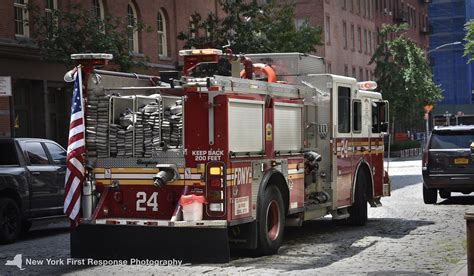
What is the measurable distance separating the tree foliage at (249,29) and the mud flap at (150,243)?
1792cm

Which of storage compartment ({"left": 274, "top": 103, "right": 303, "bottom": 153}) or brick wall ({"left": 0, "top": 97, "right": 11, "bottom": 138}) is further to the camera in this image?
brick wall ({"left": 0, "top": 97, "right": 11, "bottom": 138})

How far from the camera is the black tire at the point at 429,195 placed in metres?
19.3

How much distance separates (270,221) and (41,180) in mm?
4985

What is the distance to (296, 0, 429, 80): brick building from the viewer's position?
189 feet

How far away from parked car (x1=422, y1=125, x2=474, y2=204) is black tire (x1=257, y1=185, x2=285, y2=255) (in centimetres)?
837

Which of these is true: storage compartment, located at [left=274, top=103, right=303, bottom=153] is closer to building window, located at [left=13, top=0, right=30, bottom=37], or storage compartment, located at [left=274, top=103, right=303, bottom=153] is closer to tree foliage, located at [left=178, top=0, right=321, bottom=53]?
building window, located at [left=13, top=0, right=30, bottom=37]

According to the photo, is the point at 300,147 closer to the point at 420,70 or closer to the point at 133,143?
the point at 133,143

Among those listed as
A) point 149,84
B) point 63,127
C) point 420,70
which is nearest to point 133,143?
point 149,84

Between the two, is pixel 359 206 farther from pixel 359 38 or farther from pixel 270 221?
pixel 359 38

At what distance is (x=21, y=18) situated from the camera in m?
24.4

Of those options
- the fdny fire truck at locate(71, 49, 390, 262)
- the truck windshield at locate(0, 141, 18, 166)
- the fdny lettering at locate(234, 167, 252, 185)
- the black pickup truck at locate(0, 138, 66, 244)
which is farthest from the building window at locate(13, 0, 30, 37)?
the fdny lettering at locate(234, 167, 252, 185)

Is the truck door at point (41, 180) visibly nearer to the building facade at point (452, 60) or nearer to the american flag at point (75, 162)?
the american flag at point (75, 162)

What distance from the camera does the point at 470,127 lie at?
62.3 ft

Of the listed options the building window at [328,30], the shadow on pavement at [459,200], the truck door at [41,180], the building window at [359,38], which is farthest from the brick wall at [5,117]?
the building window at [359,38]
